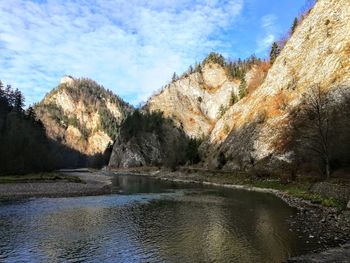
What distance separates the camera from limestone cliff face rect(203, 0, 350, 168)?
8619 cm

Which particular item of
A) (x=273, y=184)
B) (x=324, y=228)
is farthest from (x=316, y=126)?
(x=324, y=228)

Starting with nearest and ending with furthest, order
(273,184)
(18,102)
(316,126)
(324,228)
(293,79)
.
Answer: (324,228) → (316,126) → (273,184) → (293,79) → (18,102)

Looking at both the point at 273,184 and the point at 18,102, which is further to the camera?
the point at 18,102

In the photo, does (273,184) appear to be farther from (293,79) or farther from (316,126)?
(293,79)

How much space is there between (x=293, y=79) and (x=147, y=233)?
264ft

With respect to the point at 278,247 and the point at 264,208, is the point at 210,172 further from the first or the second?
the point at 278,247

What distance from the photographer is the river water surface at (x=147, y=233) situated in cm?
2470

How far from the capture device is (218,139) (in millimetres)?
137000

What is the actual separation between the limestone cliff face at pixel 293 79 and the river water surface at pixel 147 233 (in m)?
46.0

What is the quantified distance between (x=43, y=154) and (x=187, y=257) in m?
98.9

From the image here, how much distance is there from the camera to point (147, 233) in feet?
104

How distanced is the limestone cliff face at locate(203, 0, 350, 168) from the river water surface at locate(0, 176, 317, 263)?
4600 cm

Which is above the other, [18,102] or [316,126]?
[18,102]

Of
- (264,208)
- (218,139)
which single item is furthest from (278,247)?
(218,139)
